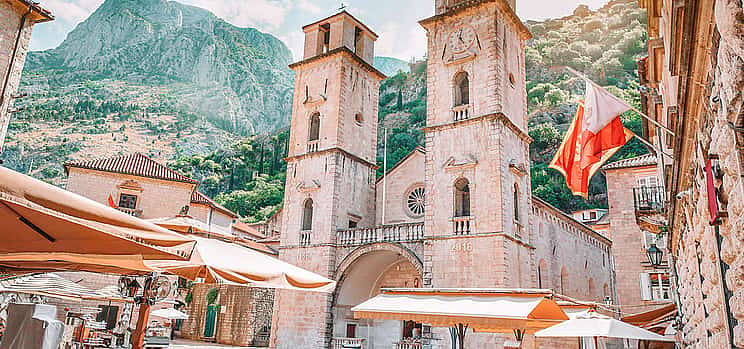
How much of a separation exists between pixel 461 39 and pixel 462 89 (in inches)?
86.1

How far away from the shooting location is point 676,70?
15.8 feet

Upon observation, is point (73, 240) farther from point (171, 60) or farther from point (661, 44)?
point (171, 60)

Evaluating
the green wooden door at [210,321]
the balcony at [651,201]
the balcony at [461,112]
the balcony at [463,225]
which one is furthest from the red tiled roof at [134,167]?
the balcony at [651,201]

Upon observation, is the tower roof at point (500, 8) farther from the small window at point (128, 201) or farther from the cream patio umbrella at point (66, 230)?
the cream patio umbrella at point (66, 230)

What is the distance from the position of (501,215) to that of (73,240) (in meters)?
16.2

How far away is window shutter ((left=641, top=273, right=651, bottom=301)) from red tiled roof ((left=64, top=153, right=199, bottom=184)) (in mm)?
24042

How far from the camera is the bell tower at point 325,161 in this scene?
22719 mm

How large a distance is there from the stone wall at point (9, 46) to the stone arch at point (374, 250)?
13.5 meters

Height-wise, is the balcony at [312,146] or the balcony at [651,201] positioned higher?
the balcony at [312,146]

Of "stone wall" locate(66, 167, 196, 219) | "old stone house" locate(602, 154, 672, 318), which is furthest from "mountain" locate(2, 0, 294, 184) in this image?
"old stone house" locate(602, 154, 672, 318)

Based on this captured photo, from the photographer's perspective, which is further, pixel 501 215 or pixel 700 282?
pixel 501 215

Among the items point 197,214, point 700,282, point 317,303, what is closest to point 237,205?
point 197,214

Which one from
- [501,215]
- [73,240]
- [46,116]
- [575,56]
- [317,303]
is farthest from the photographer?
[46,116]

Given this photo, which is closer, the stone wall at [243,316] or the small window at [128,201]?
the small window at [128,201]
